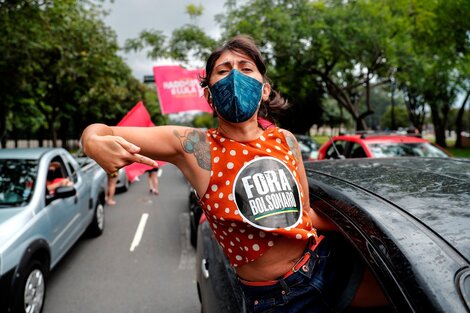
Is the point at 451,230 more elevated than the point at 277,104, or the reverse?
the point at 277,104

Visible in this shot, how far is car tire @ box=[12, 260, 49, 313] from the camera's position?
298 cm

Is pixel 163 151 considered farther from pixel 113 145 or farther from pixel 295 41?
pixel 295 41

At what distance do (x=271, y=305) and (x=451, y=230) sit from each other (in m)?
0.75

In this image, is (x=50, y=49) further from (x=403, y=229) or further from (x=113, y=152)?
(x=403, y=229)

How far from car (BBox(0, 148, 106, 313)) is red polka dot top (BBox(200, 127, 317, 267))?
226cm

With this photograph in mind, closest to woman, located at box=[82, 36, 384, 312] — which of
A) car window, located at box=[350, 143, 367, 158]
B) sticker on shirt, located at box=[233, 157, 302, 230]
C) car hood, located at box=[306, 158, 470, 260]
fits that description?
sticker on shirt, located at box=[233, 157, 302, 230]

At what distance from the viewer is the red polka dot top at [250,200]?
1422 millimetres

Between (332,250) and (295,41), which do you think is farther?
(295,41)

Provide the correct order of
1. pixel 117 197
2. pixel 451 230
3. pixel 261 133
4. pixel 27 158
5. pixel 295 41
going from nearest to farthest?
pixel 451 230, pixel 261 133, pixel 27 158, pixel 117 197, pixel 295 41

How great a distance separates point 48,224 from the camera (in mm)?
3730

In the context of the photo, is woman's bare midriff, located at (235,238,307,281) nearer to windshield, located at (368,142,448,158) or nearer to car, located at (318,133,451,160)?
car, located at (318,133,451,160)

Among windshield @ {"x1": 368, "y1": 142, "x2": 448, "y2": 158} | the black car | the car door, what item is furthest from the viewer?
windshield @ {"x1": 368, "y1": 142, "x2": 448, "y2": 158}

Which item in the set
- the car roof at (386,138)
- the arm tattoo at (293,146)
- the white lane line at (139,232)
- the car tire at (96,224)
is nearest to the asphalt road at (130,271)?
the white lane line at (139,232)

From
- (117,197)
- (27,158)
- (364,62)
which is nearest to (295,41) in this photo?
(364,62)
